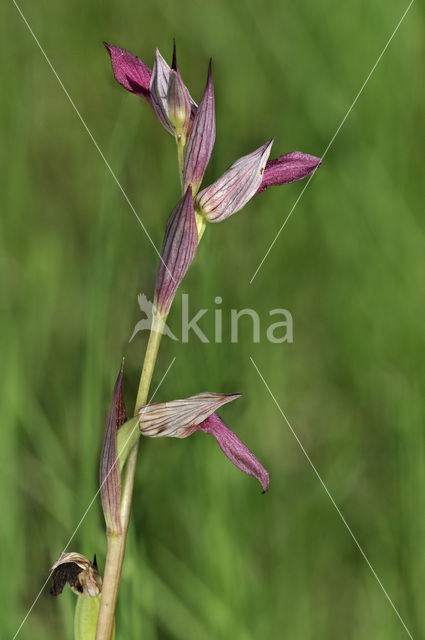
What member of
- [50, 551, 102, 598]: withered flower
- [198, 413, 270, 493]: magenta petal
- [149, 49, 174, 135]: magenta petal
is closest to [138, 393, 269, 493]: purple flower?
[198, 413, 270, 493]: magenta petal

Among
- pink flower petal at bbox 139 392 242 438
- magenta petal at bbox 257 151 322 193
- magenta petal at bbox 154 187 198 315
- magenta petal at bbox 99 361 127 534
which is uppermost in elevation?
magenta petal at bbox 257 151 322 193

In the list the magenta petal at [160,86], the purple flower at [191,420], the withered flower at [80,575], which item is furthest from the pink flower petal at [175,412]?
the magenta petal at [160,86]

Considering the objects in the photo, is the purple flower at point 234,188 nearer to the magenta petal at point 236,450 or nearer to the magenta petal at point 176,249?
the magenta petal at point 176,249

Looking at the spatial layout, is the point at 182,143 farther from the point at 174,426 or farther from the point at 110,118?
the point at 110,118

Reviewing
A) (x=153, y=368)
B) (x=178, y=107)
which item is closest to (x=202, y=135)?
(x=178, y=107)

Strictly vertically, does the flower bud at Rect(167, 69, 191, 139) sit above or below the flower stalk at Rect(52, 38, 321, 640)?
above

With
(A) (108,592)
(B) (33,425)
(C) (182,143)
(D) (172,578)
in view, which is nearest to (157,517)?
(D) (172,578)

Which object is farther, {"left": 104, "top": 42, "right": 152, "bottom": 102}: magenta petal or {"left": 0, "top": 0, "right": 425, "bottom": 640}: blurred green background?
{"left": 0, "top": 0, "right": 425, "bottom": 640}: blurred green background

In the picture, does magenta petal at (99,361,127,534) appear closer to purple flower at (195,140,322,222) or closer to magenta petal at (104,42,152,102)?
purple flower at (195,140,322,222)
